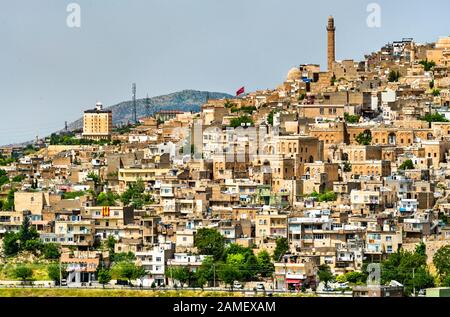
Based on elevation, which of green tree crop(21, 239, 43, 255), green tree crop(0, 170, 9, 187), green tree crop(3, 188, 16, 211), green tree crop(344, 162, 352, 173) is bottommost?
green tree crop(21, 239, 43, 255)

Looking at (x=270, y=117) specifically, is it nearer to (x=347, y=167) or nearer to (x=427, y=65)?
(x=347, y=167)

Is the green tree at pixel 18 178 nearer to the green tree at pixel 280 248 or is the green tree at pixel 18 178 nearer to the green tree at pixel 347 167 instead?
the green tree at pixel 347 167

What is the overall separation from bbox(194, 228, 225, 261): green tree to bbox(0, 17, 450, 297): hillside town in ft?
0.09

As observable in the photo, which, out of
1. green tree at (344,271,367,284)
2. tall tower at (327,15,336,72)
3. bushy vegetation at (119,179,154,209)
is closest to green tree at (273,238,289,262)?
green tree at (344,271,367,284)

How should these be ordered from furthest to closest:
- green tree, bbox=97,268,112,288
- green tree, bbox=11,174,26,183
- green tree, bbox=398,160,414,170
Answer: green tree, bbox=11,174,26,183
green tree, bbox=398,160,414,170
green tree, bbox=97,268,112,288

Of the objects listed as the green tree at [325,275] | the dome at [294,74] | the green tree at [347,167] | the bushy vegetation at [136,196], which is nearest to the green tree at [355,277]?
the green tree at [325,275]

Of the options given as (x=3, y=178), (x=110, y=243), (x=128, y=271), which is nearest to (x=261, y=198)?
(x=110, y=243)

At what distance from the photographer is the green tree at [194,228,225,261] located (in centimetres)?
1641

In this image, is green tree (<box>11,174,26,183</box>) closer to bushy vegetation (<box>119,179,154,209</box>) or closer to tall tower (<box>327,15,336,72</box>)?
bushy vegetation (<box>119,179,154,209</box>)

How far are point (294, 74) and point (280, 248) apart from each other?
14.4 m

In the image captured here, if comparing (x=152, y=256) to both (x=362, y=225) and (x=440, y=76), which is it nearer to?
(x=362, y=225)

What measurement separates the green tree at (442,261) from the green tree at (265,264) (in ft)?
5.58

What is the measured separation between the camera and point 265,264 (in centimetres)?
1569

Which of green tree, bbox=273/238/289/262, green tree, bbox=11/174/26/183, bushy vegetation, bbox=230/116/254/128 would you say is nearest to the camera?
green tree, bbox=273/238/289/262
